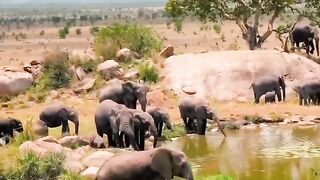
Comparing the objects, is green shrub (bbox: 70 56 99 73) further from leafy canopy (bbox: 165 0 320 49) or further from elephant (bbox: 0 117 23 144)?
elephant (bbox: 0 117 23 144)

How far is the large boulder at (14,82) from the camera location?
2834 centimetres

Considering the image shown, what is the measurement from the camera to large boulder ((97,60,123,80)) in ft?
94.1

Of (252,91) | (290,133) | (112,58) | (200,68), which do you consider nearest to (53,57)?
(112,58)

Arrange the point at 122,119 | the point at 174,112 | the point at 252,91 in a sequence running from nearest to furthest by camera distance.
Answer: the point at 122,119 → the point at 174,112 → the point at 252,91

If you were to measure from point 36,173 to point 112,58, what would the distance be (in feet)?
56.0

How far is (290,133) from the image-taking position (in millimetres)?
21219

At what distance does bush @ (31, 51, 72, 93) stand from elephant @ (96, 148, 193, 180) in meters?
15.8

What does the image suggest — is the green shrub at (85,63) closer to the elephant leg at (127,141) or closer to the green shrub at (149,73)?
the green shrub at (149,73)

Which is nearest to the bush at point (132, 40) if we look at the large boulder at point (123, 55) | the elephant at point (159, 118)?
the large boulder at point (123, 55)

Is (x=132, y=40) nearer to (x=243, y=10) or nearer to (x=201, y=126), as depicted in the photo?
(x=243, y=10)

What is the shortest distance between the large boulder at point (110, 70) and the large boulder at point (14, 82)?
271cm

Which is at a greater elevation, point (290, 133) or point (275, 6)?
point (275, 6)

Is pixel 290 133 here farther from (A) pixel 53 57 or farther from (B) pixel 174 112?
(A) pixel 53 57

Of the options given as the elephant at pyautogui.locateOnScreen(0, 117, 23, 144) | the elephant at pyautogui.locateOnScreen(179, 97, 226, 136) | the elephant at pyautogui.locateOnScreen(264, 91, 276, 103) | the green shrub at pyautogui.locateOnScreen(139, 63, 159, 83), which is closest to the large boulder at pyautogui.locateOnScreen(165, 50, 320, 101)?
the green shrub at pyautogui.locateOnScreen(139, 63, 159, 83)
